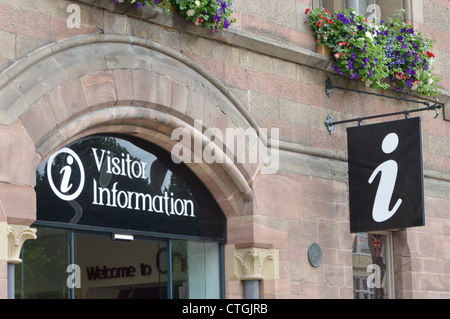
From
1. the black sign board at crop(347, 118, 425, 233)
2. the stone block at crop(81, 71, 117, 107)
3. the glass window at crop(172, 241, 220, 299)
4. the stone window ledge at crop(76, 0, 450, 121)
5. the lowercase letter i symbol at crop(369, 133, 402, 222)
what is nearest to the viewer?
the stone block at crop(81, 71, 117, 107)

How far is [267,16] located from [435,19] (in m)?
3.35

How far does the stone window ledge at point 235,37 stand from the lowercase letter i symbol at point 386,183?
1199 mm

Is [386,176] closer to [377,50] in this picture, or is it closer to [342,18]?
[377,50]

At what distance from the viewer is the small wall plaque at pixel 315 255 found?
10664 millimetres

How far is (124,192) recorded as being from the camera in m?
9.33

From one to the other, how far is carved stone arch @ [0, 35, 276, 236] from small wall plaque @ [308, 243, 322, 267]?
925mm

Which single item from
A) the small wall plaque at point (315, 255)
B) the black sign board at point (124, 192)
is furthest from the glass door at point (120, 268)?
the small wall plaque at point (315, 255)

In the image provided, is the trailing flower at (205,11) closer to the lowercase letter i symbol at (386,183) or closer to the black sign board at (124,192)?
the black sign board at (124,192)

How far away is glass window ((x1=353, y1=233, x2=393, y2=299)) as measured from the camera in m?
11.7

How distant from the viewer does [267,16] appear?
10820 mm

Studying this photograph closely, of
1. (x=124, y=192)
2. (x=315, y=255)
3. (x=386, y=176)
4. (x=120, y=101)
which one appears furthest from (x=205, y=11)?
(x=315, y=255)

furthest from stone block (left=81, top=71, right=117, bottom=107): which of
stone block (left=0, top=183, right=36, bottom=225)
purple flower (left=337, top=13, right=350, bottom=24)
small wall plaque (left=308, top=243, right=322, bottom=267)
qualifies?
purple flower (left=337, top=13, right=350, bottom=24)

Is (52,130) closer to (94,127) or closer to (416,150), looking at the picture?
(94,127)

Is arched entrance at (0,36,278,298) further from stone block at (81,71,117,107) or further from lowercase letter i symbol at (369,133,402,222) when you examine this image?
lowercase letter i symbol at (369,133,402,222)
